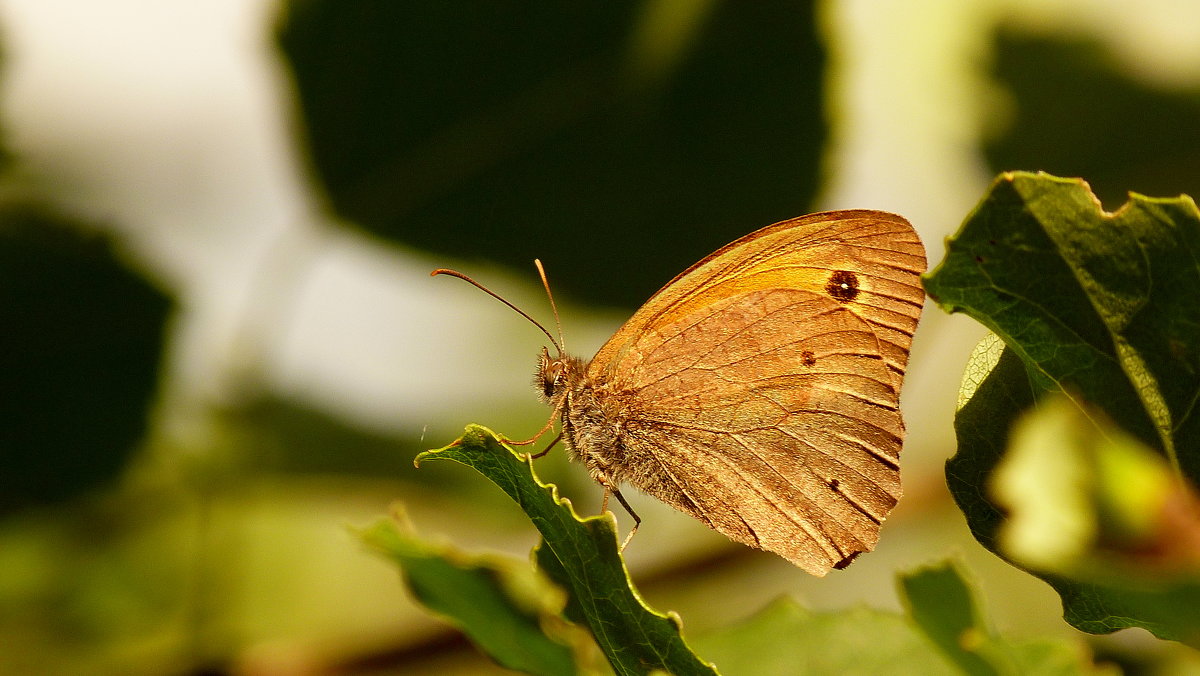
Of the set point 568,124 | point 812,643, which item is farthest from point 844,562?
point 568,124

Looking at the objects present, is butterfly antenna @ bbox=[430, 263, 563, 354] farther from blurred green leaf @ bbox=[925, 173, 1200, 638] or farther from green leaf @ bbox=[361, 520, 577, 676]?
blurred green leaf @ bbox=[925, 173, 1200, 638]

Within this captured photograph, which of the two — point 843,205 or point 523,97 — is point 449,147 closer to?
point 523,97

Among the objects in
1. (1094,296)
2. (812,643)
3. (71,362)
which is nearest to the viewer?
(1094,296)

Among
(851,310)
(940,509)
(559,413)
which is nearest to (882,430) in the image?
(851,310)

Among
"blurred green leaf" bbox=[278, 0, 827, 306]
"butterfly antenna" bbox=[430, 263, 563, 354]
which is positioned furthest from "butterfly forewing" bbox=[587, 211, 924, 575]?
"blurred green leaf" bbox=[278, 0, 827, 306]

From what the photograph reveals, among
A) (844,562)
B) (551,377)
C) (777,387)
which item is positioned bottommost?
(844,562)

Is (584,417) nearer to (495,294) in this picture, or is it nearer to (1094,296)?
(495,294)

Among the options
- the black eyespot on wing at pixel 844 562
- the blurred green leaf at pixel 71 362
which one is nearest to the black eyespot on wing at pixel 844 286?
the black eyespot on wing at pixel 844 562

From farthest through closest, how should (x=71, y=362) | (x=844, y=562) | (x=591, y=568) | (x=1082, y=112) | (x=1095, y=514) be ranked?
(x=1082, y=112), (x=71, y=362), (x=844, y=562), (x=591, y=568), (x=1095, y=514)
